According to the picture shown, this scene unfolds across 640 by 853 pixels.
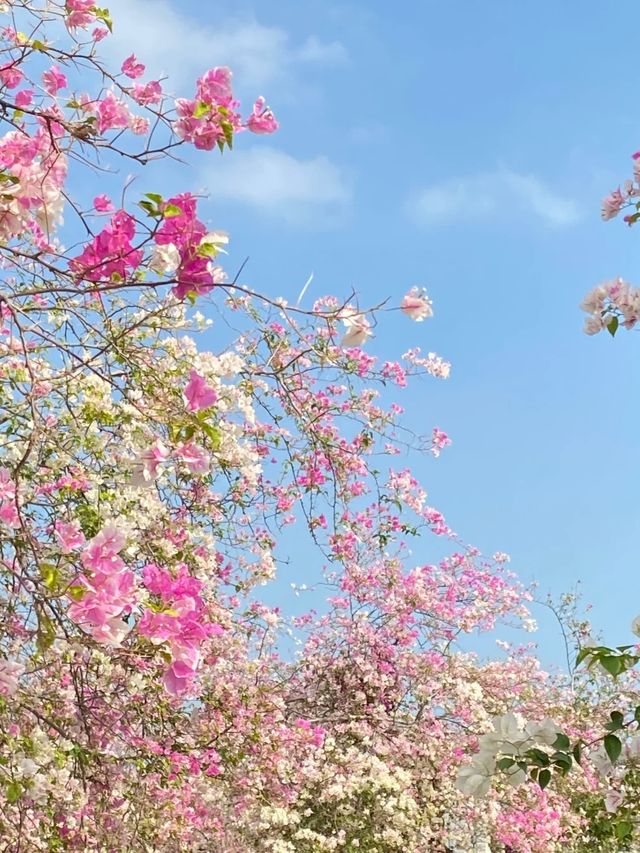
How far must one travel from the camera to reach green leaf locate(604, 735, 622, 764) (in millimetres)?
2141

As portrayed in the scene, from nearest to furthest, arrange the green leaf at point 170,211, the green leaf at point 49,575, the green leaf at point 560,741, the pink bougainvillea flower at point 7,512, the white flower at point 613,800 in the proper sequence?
the green leaf at point 49,575 < the green leaf at point 170,211 < the green leaf at point 560,741 < the pink bougainvillea flower at point 7,512 < the white flower at point 613,800

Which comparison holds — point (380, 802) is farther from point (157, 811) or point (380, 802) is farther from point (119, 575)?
point (119, 575)

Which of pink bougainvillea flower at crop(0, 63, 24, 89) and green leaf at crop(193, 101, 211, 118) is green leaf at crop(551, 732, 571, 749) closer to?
green leaf at crop(193, 101, 211, 118)

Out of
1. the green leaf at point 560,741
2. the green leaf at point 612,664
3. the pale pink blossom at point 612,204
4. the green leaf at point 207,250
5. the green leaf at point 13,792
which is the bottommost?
the green leaf at point 13,792

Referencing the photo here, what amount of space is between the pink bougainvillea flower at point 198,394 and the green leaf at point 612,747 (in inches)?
49.5

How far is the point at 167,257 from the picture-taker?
2.08 metres

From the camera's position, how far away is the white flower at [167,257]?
2.08 metres

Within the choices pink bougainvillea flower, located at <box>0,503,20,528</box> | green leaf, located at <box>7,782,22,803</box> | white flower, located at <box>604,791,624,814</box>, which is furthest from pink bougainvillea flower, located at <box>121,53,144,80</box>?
Answer: white flower, located at <box>604,791,624,814</box>

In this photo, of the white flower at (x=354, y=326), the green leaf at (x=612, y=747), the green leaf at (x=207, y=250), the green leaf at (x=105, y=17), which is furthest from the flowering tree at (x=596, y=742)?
the green leaf at (x=105, y=17)

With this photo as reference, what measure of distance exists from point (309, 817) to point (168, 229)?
19.6 feet

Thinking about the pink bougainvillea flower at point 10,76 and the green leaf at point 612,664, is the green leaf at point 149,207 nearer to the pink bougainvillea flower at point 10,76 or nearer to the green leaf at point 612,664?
the pink bougainvillea flower at point 10,76

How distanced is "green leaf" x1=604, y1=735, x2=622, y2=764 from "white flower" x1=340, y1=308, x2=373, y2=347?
3.76 ft

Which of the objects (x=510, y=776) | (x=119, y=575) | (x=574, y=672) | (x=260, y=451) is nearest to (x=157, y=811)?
(x=260, y=451)

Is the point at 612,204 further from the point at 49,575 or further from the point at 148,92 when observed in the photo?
the point at 49,575
